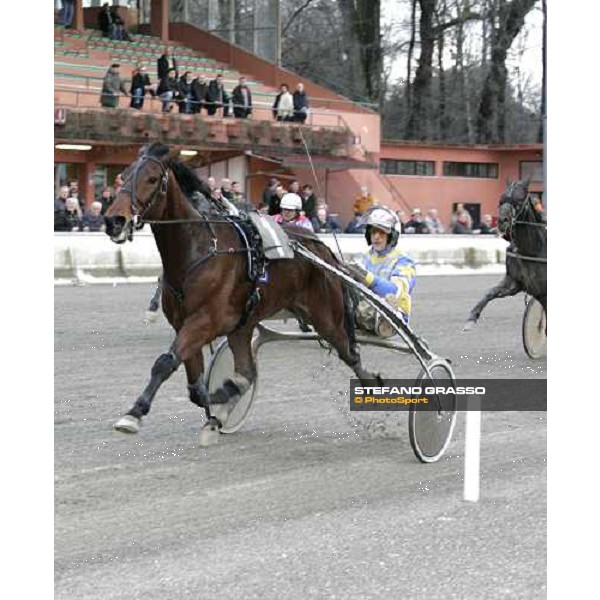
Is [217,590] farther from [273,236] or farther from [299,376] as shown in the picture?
[299,376]


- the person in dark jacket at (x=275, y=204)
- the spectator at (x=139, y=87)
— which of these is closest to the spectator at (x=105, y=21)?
the spectator at (x=139, y=87)

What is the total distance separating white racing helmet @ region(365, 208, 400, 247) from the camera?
19.7ft

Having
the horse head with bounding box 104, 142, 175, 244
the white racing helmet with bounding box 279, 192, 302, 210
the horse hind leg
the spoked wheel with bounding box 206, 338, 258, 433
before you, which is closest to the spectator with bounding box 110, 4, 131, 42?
the white racing helmet with bounding box 279, 192, 302, 210

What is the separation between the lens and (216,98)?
1838cm

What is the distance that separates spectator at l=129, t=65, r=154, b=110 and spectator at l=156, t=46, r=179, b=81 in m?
0.22

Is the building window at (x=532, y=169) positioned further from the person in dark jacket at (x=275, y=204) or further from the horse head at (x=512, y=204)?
the person in dark jacket at (x=275, y=204)

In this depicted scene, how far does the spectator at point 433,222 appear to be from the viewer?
59.8ft

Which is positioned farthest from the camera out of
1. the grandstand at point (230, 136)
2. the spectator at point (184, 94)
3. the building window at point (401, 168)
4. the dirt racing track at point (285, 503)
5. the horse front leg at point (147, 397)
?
the spectator at point (184, 94)

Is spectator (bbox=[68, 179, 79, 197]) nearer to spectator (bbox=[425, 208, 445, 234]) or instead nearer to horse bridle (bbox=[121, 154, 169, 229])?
spectator (bbox=[425, 208, 445, 234])

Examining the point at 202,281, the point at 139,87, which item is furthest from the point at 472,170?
the point at 202,281

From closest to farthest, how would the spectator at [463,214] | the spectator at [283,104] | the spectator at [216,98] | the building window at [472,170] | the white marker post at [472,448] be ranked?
the white marker post at [472,448] < the building window at [472,170] < the spectator at [283,104] < the spectator at [216,98] < the spectator at [463,214]

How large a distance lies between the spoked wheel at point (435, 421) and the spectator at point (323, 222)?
318 inches
